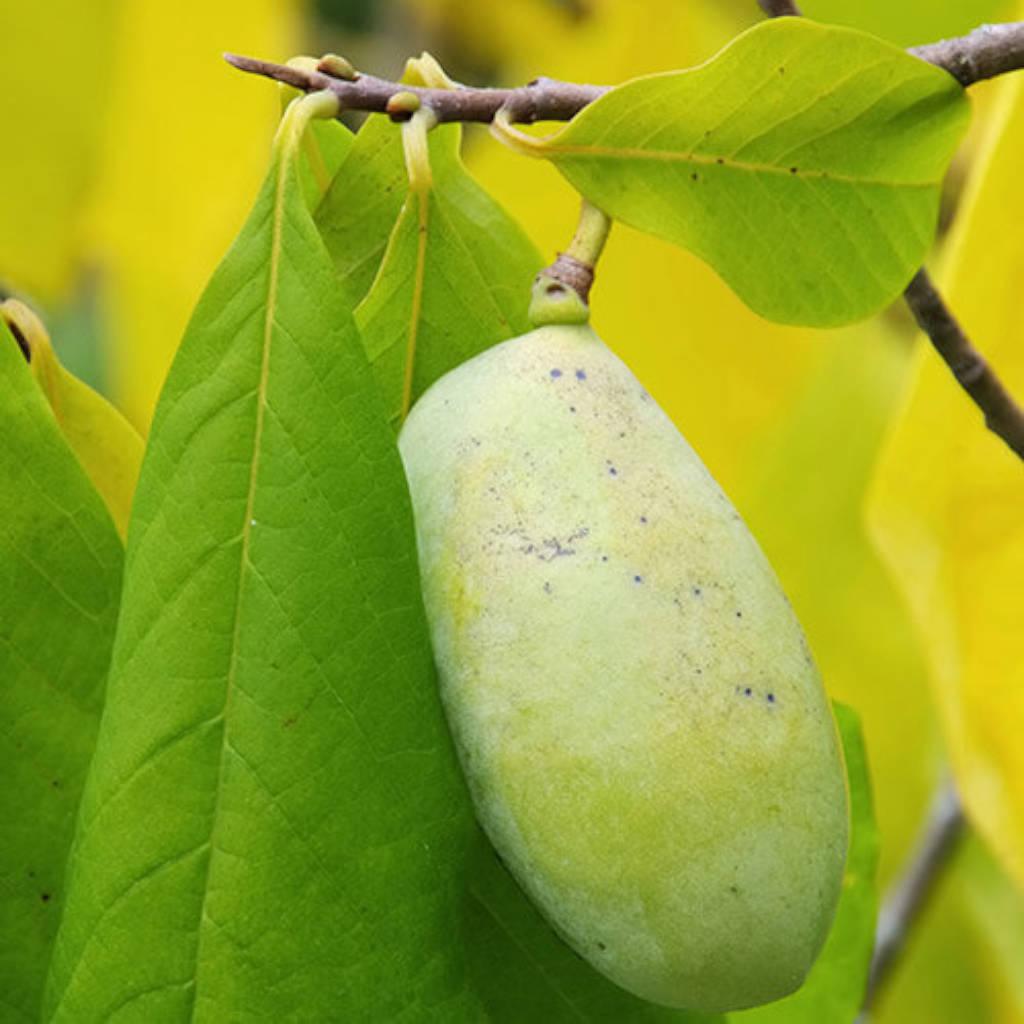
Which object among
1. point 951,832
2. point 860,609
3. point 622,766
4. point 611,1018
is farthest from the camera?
point 860,609

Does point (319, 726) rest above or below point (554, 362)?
below

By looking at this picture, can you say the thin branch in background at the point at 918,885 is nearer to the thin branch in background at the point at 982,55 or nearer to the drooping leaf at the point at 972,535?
the drooping leaf at the point at 972,535

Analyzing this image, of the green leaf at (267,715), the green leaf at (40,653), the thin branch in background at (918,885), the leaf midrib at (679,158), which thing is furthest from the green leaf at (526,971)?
the thin branch in background at (918,885)

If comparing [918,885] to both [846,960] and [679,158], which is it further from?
[679,158]

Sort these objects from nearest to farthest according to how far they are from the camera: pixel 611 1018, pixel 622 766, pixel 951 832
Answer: pixel 622 766, pixel 611 1018, pixel 951 832

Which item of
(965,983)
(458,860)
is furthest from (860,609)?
(458,860)

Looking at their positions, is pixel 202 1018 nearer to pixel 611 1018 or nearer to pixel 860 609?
pixel 611 1018
